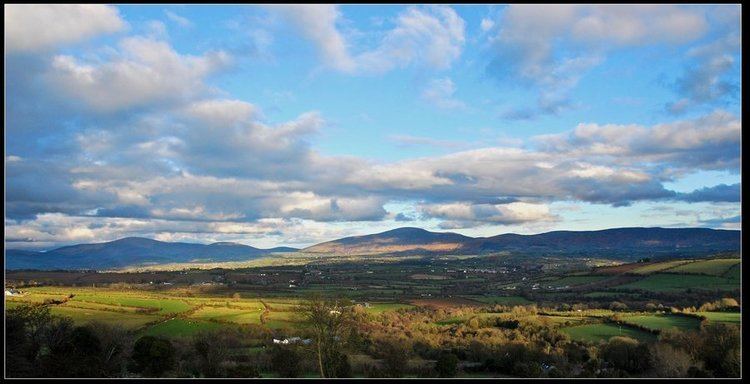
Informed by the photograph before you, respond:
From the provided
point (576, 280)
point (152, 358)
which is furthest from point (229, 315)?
point (576, 280)

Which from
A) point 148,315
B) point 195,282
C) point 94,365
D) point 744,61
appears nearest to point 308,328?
point 94,365

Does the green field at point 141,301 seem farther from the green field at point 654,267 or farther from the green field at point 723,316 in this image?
the green field at point 654,267

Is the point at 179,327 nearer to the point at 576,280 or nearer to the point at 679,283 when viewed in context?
the point at 679,283

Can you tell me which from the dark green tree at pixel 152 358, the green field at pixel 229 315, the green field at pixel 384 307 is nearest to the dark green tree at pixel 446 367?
the dark green tree at pixel 152 358

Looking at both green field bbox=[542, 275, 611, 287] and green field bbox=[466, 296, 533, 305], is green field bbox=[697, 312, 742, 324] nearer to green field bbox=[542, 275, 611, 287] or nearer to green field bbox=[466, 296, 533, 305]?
green field bbox=[466, 296, 533, 305]

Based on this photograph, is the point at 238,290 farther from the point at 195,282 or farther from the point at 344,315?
the point at 344,315
